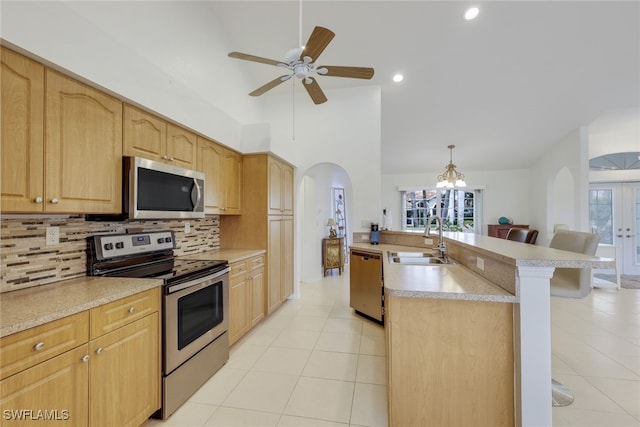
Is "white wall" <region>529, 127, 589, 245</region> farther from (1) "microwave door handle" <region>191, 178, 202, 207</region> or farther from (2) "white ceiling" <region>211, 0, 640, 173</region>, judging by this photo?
(1) "microwave door handle" <region>191, 178, 202, 207</region>

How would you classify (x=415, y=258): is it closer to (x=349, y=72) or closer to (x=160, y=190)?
(x=349, y=72)

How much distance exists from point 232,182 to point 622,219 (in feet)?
24.5

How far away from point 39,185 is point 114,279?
67cm

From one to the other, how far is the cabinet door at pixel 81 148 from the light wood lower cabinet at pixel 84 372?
2.15 feet

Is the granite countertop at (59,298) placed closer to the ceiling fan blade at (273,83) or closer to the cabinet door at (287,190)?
the ceiling fan blade at (273,83)

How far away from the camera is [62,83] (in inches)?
57.2

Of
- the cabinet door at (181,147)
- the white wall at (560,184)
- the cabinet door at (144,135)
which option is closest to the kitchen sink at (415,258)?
the cabinet door at (181,147)

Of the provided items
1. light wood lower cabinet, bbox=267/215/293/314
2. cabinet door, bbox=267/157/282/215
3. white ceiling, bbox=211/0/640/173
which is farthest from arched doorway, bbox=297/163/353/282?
white ceiling, bbox=211/0/640/173

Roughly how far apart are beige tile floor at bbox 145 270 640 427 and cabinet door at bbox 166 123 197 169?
182cm

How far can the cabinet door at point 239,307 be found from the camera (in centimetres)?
251

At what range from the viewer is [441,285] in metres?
1.53

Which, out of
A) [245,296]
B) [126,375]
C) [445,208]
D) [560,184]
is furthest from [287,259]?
[560,184]

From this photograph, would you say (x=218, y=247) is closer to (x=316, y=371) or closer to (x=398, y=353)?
(x=316, y=371)

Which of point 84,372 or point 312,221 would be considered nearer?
point 84,372
